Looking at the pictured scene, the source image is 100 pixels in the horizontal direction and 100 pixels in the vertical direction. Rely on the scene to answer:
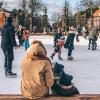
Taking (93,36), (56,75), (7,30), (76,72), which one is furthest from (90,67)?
(93,36)

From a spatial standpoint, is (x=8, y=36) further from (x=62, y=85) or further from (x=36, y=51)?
(x=36, y=51)

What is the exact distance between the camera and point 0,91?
9859 mm

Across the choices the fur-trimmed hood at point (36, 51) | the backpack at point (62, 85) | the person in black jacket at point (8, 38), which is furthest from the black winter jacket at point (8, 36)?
the fur-trimmed hood at point (36, 51)

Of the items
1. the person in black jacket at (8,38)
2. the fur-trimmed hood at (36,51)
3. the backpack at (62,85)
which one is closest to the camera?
the fur-trimmed hood at (36,51)

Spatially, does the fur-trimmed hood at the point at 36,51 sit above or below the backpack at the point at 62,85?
above

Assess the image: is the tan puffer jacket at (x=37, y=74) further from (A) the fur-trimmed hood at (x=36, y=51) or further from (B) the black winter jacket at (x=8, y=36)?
(B) the black winter jacket at (x=8, y=36)

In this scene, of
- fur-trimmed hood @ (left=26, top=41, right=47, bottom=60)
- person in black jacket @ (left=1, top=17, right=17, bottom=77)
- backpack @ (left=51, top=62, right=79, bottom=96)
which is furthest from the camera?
person in black jacket @ (left=1, top=17, right=17, bottom=77)

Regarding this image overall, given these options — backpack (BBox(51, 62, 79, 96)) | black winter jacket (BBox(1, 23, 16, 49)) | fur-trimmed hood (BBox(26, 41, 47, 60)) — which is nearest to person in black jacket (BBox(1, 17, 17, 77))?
black winter jacket (BBox(1, 23, 16, 49))

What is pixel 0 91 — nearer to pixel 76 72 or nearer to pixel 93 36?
pixel 76 72

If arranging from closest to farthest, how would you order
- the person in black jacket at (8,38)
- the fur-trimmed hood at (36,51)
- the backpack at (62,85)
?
the fur-trimmed hood at (36,51), the backpack at (62,85), the person in black jacket at (8,38)

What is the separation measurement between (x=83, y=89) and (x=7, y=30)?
2801 millimetres

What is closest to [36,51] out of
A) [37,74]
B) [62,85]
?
[37,74]

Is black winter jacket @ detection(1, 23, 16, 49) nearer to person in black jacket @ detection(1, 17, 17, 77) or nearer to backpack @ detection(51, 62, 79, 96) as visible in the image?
person in black jacket @ detection(1, 17, 17, 77)

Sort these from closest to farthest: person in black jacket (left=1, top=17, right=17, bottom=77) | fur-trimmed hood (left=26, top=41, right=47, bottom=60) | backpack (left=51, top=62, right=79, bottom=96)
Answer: fur-trimmed hood (left=26, top=41, right=47, bottom=60) → backpack (left=51, top=62, right=79, bottom=96) → person in black jacket (left=1, top=17, right=17, bottom=77)
